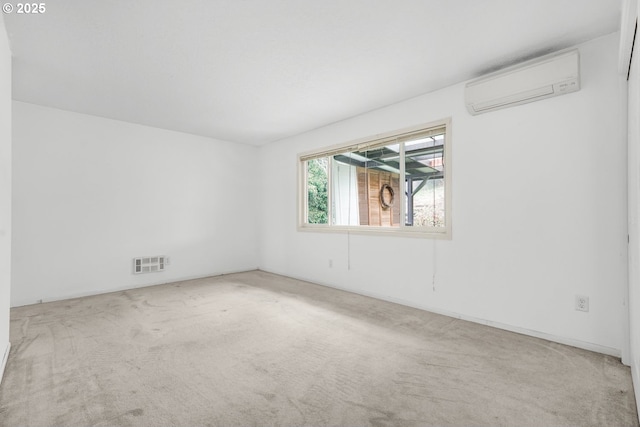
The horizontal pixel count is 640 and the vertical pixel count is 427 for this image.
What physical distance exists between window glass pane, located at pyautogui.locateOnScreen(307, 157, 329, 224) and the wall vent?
2.38 metres

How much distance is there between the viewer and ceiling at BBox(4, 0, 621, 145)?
206 centimetres

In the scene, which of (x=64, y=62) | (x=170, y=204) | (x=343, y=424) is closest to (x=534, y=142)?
(x=343, y=424)

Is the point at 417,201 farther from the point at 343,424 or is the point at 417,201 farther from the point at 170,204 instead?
the point at 170,204

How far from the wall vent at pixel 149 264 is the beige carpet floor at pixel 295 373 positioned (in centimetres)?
120

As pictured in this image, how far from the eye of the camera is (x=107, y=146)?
4266mm

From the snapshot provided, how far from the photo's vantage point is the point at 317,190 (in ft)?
16.6

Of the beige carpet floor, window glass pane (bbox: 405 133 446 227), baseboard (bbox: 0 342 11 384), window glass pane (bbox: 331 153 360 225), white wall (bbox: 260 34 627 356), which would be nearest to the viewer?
the beige carpet floor

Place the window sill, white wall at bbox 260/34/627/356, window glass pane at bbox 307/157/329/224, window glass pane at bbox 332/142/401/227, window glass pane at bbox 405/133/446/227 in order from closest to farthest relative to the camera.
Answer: white wall at bbox 260/34/627/356 → the window sill → window glass pane at bbox 405/133/446/227 → window glass pane at bbox 332/142/401/227 → window glass pane at bbox 307/157/329/224

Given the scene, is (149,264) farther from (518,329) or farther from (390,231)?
(518,329)

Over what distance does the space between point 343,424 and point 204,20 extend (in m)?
2.67

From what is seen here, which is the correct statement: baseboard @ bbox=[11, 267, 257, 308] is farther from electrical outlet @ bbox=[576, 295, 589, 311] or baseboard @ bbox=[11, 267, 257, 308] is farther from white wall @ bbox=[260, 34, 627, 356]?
electrical outlet @ bbox=[576, 295, 589, 311]

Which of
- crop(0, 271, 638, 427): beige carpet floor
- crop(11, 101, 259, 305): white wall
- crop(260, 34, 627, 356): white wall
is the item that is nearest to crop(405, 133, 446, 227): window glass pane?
crop(260, 34, 627, 356): white wall

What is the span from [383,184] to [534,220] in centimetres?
186

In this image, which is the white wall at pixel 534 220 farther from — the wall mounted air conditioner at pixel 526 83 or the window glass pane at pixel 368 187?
the window glass pane at pixel 368 187
